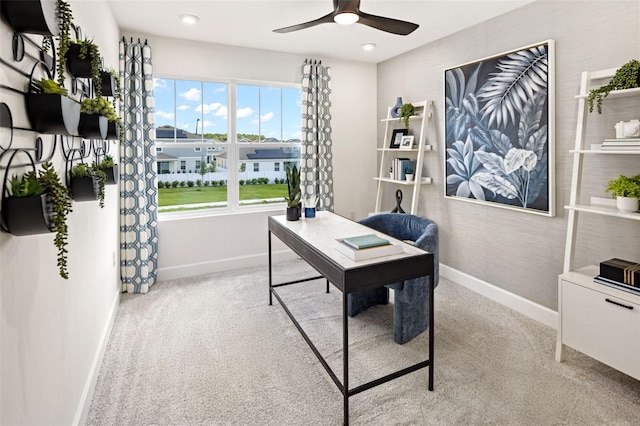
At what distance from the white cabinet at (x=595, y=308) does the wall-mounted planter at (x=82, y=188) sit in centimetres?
268

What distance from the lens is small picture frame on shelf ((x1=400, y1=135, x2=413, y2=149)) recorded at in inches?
163

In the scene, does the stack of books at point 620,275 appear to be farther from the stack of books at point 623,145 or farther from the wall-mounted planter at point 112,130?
the wall-mounted planter at point 112,130

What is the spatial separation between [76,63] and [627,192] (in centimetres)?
300

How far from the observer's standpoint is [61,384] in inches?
62.1

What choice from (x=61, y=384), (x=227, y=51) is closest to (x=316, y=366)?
(x=61, y=384)

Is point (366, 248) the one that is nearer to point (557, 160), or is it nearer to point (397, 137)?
point (557, 160)

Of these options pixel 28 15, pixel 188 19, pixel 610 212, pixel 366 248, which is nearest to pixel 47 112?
pixel 28 15

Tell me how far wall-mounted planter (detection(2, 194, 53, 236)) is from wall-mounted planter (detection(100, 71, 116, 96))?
130 cm

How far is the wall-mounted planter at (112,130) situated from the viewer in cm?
194

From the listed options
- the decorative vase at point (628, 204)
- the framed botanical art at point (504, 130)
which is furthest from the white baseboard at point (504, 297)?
the decorative vase at point (628, 204)

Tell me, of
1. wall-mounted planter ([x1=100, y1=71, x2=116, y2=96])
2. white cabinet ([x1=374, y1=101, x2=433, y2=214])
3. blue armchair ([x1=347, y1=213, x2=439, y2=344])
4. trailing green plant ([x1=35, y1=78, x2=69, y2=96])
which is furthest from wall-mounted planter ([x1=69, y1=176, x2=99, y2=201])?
white cabinet ([x1=374, y1=101, x2=433, y2=214])

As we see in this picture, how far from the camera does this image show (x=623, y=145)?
2.12 m

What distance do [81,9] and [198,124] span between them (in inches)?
79.6

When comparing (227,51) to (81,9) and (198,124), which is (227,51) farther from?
(81,9)
